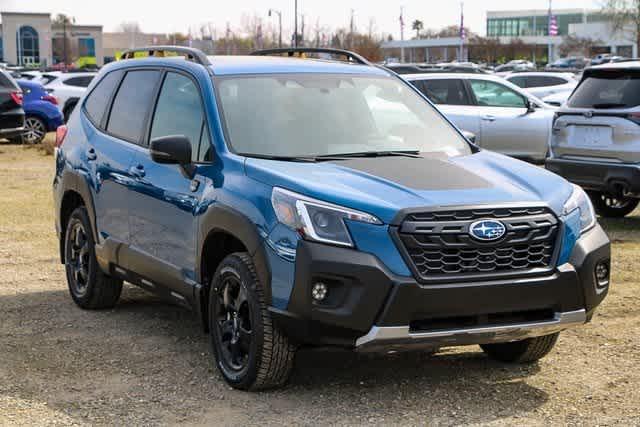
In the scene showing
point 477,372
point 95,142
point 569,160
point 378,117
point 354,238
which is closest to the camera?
point 354,238

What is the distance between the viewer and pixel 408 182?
215 inches

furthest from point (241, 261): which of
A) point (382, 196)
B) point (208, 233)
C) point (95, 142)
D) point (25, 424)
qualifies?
point (95, 142)

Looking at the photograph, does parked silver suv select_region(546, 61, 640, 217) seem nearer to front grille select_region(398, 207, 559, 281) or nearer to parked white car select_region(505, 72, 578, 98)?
front grille select_region(398, 207, 559, 281)

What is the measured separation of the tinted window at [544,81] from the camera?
26875 mm

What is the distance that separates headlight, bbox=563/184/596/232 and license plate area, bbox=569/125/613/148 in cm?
547

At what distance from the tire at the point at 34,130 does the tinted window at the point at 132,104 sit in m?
16.9

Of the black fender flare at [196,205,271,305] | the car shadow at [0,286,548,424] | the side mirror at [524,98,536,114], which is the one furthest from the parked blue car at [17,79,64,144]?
the black fender flare at [196,205,271,305]

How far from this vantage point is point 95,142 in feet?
24.3

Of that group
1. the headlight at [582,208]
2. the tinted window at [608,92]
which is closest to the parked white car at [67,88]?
the tinted window at [608,92]

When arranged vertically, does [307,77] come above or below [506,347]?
above

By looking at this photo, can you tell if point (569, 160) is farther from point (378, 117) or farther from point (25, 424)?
point (25, 424)

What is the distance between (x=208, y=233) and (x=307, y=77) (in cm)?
131

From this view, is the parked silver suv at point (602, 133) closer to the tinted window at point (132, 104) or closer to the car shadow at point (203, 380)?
the car shadow at point (203, 380)

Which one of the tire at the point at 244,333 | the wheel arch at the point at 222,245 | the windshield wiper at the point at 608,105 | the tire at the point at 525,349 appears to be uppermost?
the windshield wiper at the point at 608,105
